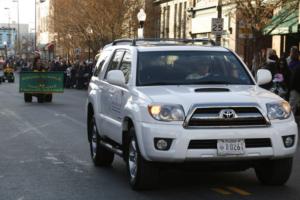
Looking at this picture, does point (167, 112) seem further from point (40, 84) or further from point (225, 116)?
point (40, 84)

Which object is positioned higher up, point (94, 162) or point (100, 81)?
point (100, 81)

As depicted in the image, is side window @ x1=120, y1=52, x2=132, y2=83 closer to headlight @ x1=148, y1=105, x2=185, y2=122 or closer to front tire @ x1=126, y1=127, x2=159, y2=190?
front tire @ x1=126, y1=127, x2=159, y2=190

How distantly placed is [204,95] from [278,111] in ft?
2.90

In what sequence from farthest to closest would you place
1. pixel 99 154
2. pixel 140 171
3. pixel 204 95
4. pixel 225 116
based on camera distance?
1. pixel 99 154
2. pixel 140 171
3. pixel 204 95
4. pixel 225 116

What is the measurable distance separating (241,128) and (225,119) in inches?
8.3

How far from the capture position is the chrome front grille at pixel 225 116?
802 cm

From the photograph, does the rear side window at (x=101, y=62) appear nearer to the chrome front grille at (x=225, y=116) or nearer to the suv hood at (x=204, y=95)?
the suv hood at (x=204, y=95)

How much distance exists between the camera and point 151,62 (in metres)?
9.42

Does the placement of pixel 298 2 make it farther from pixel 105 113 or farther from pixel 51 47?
pixel 51 47

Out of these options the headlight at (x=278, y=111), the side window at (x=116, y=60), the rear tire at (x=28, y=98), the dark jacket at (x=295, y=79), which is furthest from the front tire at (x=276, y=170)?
the rear tire at (x=28, y=98)

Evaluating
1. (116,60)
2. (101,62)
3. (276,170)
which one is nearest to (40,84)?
(101,62)

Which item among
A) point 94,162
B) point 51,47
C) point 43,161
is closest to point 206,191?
point 94,162

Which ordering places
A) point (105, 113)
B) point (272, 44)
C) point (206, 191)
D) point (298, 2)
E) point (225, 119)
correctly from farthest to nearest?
point (272, 44)
point (298, 2)
point (105, 113)
point (206, 191)
point (225, 119)

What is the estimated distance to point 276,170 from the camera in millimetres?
8680
